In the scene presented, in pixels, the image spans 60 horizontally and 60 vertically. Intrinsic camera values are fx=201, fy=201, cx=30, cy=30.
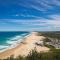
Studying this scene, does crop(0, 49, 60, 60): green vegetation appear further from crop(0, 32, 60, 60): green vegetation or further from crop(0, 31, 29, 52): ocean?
crop(0, 31, 29, 52): ocean

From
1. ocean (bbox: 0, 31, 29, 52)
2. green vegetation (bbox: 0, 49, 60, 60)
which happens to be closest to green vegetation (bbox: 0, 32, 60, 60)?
green vegetation (bbox: 0, 49, 60, 60)

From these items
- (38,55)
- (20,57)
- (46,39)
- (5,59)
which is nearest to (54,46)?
(46,39)

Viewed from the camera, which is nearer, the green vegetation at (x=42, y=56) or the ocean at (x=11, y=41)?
the green vegetation at (x=42, y=56)

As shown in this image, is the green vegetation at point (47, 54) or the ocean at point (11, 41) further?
the ocean at point (11, 41)

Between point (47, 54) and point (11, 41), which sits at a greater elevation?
point (11, 41)

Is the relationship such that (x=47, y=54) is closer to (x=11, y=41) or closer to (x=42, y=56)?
(x=42, y=56)

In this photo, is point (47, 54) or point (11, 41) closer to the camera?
point (47, 54)

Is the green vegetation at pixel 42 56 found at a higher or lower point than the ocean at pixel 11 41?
lower

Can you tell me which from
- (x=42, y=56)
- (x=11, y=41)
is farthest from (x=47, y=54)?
(x=11, y=41)

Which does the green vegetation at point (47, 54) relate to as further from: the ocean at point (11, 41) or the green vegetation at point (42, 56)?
the ocean at point (11, 41)

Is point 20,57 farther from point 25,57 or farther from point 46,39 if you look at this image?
point 46,39

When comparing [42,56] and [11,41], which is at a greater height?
[11,41]

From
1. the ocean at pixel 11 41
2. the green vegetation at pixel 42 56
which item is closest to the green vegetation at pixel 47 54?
the green vegetation at pixel 42 56

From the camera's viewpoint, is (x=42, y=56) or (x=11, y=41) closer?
(x=42, y=56)
